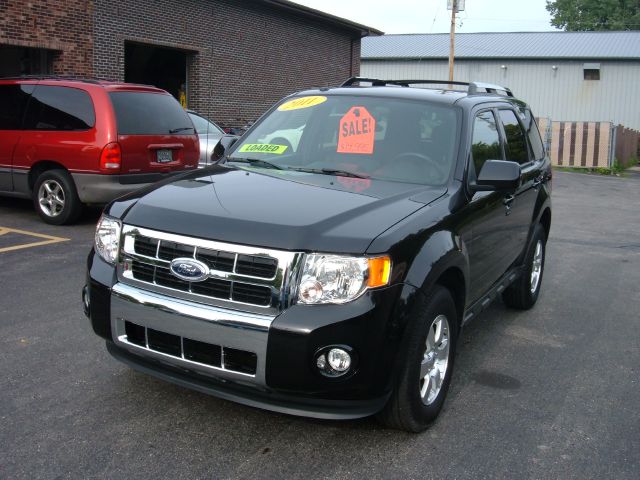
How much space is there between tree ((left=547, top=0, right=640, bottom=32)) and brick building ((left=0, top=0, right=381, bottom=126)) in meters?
49.0

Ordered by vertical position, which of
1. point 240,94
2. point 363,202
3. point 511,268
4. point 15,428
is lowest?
point 15,428

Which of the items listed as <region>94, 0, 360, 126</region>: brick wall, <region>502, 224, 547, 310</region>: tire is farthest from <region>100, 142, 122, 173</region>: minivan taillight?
<region>94, 0, 360, 126</region>: brick wall

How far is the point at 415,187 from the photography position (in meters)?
4.02

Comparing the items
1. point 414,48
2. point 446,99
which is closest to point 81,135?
point 446,99

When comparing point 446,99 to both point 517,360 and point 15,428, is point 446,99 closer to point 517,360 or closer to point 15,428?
point 517,360

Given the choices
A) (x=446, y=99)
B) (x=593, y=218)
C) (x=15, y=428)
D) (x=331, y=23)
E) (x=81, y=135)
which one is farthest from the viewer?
(x=331, y=23)

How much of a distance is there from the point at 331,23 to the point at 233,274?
2363cm

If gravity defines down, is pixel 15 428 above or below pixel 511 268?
below

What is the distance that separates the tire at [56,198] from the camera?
29.2 feet

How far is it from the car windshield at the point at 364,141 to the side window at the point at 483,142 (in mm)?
185

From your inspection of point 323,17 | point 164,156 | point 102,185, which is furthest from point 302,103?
point 323,17

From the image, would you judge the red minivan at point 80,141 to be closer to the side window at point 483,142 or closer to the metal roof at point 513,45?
the side window at point 483,142

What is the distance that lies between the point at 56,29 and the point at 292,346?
14373 mm

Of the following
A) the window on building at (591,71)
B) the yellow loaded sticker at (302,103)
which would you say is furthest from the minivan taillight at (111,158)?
the window on building at (591,71)
